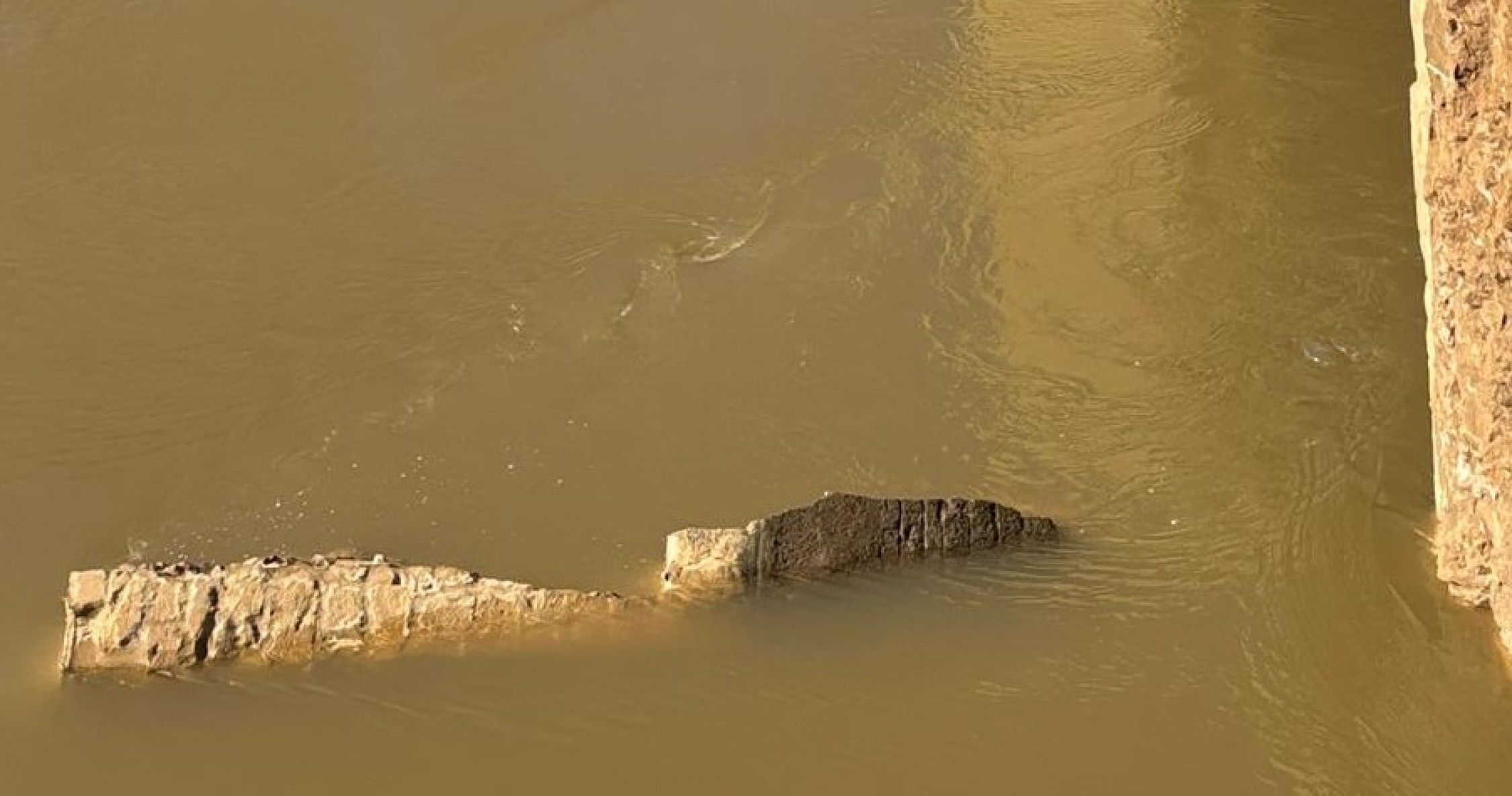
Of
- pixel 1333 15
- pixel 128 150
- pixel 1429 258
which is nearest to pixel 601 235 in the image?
pixel 128 150

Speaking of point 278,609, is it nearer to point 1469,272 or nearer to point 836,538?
point 836,538

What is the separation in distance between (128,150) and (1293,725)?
648cm

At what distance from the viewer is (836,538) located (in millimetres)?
5762

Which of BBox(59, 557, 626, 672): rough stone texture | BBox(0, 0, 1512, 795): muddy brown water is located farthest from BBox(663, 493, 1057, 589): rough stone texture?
BBox(59, 557, 626, 672): rough stone texture

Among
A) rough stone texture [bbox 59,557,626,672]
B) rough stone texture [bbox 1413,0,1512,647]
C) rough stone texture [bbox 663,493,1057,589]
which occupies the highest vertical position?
rough stone texture [bbox 1413,0,1512,647]

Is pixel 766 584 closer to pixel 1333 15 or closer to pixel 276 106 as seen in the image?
pixel 276 106

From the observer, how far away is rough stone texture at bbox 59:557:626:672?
533 cm

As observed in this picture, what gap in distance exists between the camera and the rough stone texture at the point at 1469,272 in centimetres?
522

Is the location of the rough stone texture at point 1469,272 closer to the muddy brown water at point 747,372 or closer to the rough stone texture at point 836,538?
the muddy brown water at point 747,372

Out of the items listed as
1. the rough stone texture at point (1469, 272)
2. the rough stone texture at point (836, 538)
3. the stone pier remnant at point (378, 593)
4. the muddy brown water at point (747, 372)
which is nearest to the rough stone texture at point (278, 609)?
the stone pier remnant at point (378, 593)

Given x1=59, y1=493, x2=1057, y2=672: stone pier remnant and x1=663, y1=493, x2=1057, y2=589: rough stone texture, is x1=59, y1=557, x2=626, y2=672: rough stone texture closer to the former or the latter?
x1=59, y1=493, x2=1057, y2=672: stone pier remnant

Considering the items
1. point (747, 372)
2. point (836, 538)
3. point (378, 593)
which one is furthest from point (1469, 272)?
point (378, 593)

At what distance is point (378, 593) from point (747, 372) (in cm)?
200

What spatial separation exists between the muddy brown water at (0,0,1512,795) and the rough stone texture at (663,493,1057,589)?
0.12 meters
